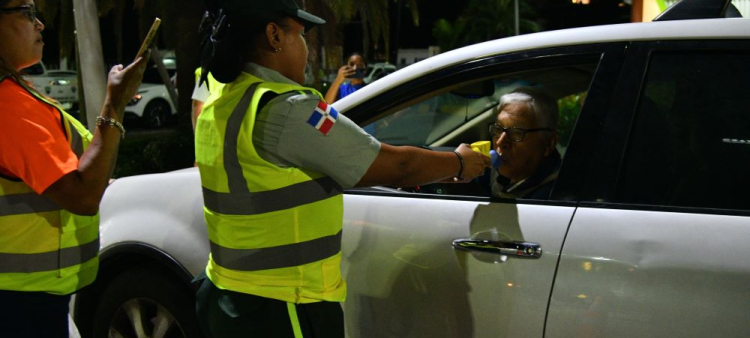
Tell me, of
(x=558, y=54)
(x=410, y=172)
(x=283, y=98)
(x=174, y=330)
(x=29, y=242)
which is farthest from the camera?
(x=174, y=330)

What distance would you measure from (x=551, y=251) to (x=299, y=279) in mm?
686

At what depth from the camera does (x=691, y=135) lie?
2197 millimetres

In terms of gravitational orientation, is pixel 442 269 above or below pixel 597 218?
below

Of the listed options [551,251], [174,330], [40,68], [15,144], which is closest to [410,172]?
[551,251]

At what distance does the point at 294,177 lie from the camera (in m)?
1.99

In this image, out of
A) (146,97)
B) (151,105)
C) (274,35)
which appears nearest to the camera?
(274,35)

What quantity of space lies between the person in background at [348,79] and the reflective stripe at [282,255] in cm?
511

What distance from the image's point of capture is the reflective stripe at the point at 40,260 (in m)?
2.23

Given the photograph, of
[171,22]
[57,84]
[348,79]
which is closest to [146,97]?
[57,84]

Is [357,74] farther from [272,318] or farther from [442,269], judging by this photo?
[272,318]

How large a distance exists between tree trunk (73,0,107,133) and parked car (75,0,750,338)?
5965mm

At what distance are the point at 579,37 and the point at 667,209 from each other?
22.6 inches

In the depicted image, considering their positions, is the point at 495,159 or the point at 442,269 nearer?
the point at 442,269

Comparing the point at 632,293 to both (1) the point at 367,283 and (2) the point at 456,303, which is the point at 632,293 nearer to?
(2) the point at 456,303
